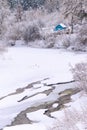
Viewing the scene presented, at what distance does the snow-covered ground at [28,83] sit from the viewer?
989cm

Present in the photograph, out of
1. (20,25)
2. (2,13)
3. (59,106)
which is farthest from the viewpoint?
(20,25)

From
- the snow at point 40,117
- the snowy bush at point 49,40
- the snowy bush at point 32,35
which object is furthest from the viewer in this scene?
the snowy bush at point 32,35

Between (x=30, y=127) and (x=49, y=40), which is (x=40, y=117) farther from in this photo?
(x=49, y=40)

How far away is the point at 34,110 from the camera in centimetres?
1053

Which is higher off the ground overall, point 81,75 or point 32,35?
point 81,75

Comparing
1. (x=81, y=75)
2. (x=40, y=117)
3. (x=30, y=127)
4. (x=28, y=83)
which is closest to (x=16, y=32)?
(x=28, y=83)

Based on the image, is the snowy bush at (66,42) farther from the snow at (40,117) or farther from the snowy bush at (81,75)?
the snow at (40,117)

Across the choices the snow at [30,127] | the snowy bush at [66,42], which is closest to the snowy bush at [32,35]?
the snowy bush at [66,42]

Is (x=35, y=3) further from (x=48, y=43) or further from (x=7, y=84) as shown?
(x=7, y=84)

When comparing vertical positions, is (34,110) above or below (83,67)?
below

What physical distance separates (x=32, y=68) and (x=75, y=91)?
740 cm

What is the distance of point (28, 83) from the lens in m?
15.2

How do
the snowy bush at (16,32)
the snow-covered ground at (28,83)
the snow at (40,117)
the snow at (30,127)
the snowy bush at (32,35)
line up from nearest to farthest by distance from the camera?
the snow at (30,127), the snow at (40,117), the snow-covered ground at (28,83), the snowy bush at (32,35), the snowy bush at (16,32)

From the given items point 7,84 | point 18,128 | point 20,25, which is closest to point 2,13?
point 20,25
